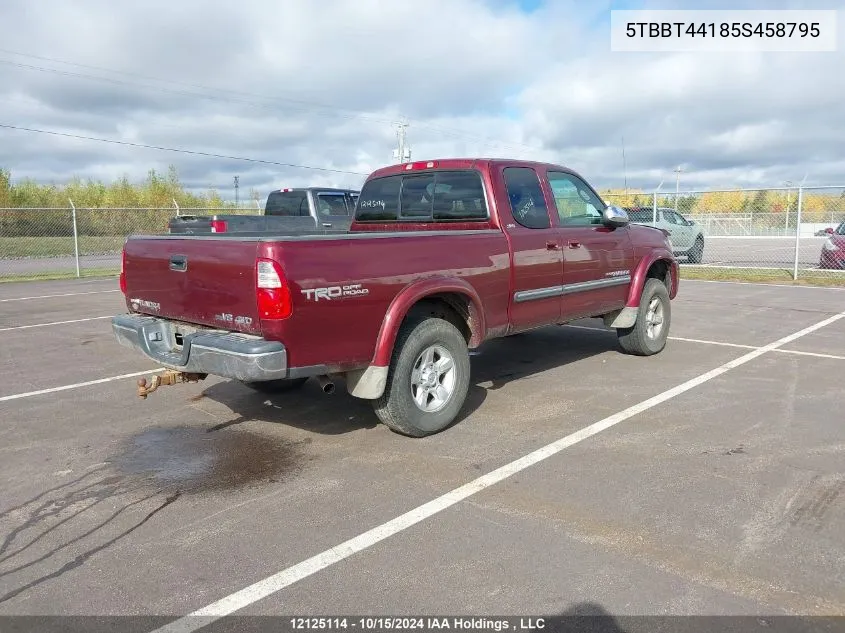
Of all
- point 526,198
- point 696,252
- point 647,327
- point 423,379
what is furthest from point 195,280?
point 696,252

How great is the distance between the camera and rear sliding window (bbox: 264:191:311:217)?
45.6 ft

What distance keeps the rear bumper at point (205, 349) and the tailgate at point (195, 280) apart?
0.08 metres

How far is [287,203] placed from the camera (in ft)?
46.6

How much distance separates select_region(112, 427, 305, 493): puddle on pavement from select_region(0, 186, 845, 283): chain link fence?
13.3m

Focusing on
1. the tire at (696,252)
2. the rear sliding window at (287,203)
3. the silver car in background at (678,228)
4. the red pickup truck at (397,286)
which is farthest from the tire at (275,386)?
the tire at (696,252)

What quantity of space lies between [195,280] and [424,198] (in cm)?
239

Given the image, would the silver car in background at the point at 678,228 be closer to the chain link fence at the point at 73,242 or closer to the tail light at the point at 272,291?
the chain link fence at the point at 73,242

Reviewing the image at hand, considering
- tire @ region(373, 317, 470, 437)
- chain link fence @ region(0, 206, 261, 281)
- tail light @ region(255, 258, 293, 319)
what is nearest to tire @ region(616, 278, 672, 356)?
tire @ region(373, 317, 470, 437)

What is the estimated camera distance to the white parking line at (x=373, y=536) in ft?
9.20

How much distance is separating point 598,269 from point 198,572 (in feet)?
15.4

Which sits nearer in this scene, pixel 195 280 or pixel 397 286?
pixel 195 280

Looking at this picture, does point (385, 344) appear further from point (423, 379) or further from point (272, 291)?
point (272, 291)

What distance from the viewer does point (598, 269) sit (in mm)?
6559

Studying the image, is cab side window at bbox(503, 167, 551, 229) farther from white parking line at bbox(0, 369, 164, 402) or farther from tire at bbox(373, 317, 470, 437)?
white parking line at bbox(0, 369, 164, 402)
